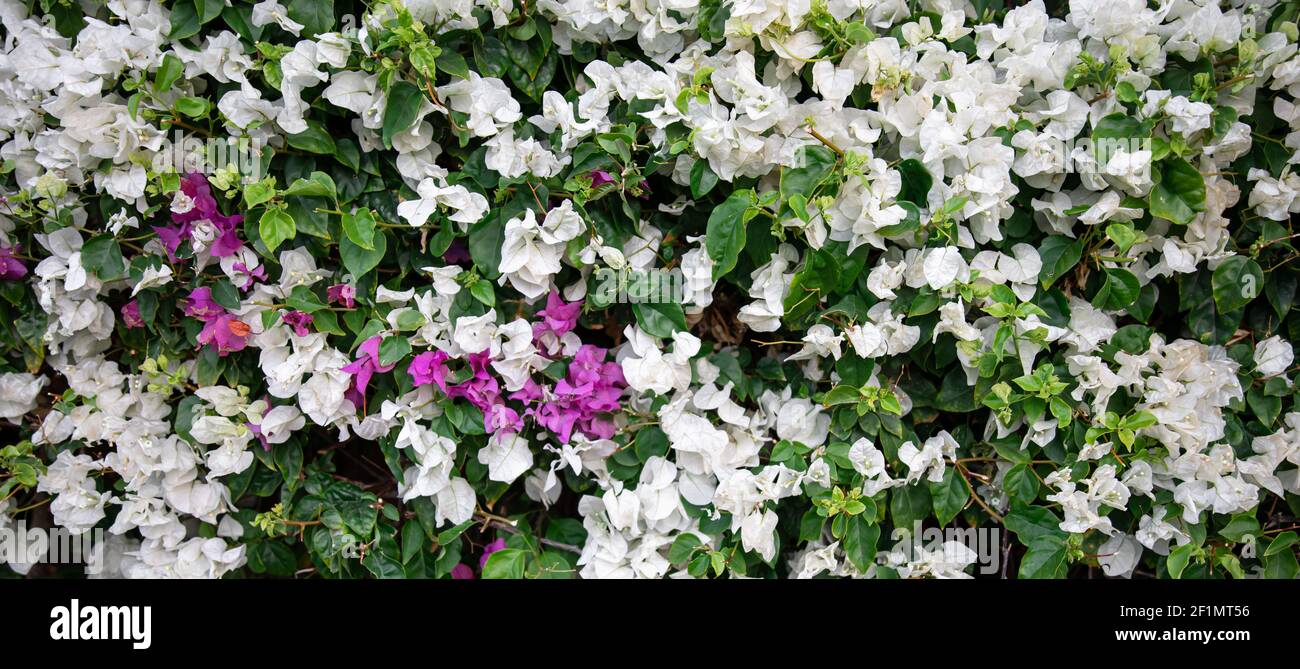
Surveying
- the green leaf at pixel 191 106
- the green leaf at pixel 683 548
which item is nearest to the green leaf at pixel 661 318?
the green leaf at pixel 683 548

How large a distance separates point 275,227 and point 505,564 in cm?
71

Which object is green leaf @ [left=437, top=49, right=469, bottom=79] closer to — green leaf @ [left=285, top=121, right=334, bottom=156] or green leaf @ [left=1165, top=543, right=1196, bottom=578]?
green leaf @ [left=285, top=121, right=334, bottom=156]

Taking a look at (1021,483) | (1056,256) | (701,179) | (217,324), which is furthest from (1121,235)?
(217,324)

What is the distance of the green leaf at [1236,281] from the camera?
1.46m

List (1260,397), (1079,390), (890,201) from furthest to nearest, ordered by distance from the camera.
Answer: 1. (1260,397)
2. (1079,390)
3. (890,201)

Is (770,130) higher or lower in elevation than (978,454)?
higher

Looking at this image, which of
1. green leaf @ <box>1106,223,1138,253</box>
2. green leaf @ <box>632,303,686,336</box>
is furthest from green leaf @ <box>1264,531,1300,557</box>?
green leaf @ <box>632,303,686,336</box>

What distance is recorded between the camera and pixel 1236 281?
1465mm

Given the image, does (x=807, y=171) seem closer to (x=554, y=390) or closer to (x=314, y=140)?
(x=554, y=390)


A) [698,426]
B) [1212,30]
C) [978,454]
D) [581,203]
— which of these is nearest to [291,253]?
[581,203]

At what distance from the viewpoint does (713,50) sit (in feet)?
4.80

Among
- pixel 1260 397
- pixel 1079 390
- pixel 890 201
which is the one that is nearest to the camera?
pixel 890 201
